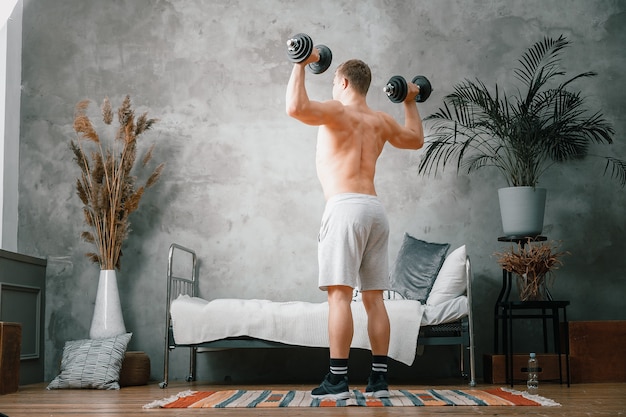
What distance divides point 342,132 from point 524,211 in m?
1.73

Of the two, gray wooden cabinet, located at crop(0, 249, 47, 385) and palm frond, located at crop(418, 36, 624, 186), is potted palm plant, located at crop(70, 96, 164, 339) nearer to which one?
gray wooden cabinet, located at crop(0, 249, 47, 385)

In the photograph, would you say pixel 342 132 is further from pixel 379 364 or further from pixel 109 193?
pixel 109 193

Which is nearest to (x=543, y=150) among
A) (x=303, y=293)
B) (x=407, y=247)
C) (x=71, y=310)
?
(x=407, y=247)

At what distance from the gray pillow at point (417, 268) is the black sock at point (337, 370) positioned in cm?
147

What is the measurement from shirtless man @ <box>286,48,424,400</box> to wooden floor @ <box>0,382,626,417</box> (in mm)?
359

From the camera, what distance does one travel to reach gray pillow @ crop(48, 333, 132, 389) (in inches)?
175

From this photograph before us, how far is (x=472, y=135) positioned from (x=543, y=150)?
0.50 meters

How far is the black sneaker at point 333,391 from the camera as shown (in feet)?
10.9

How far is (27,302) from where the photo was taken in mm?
4980

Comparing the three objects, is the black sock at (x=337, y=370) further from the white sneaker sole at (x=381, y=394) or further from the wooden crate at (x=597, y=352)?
the wooden crate at (x=597, y=352)

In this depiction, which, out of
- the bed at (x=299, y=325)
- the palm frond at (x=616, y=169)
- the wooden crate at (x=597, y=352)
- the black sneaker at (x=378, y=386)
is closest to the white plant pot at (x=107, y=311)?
the bed at (x=299, y=325)

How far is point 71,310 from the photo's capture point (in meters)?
5.25

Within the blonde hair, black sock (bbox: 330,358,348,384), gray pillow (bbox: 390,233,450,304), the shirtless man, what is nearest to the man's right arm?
the shirtless man

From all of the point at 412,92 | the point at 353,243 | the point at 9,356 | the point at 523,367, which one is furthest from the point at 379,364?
the point at 9,356
